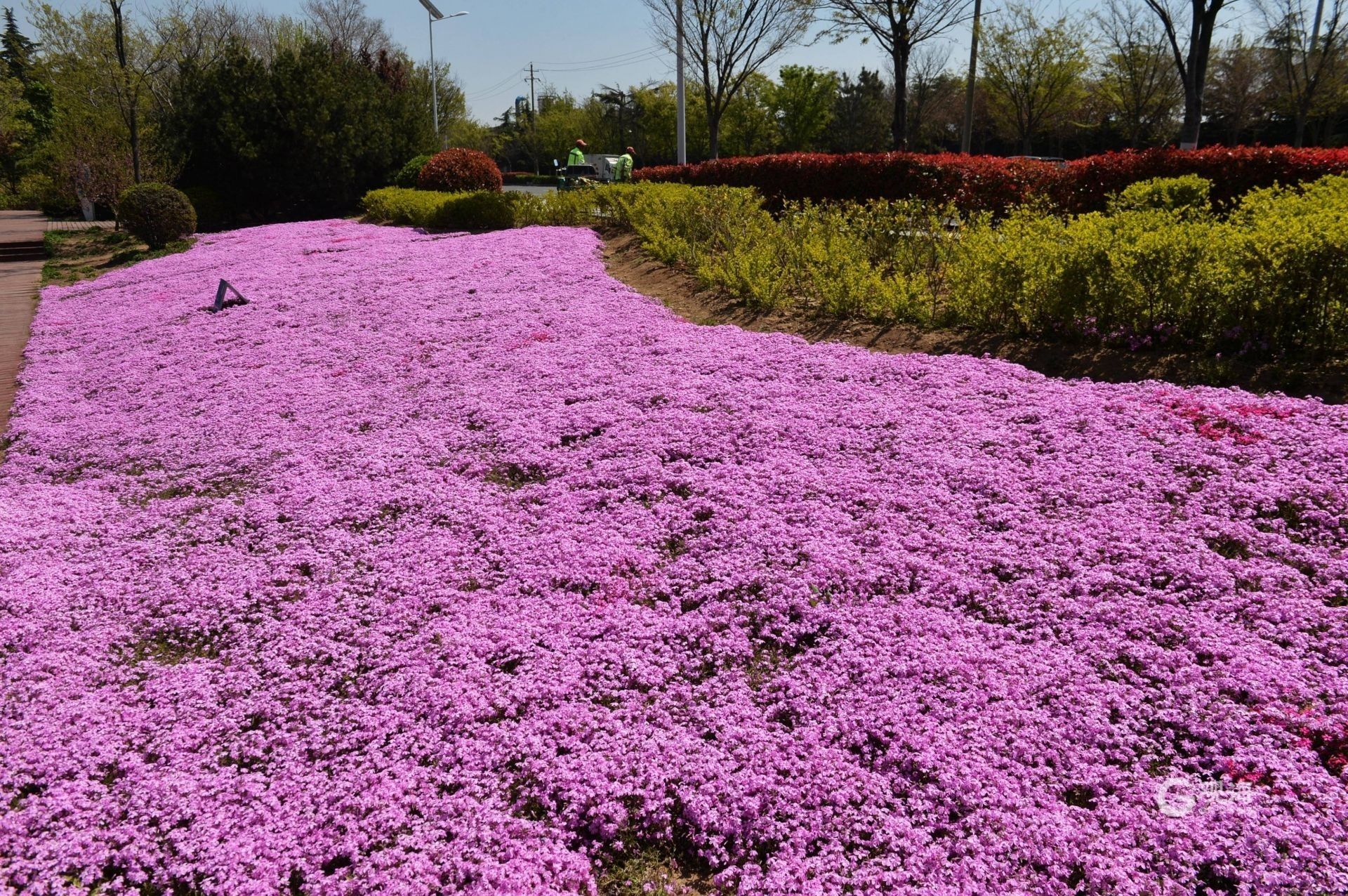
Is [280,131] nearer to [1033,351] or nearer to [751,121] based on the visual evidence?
[1033,351]

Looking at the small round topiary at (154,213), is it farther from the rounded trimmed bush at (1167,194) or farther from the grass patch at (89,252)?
the rounded trimmed bush at (1167,194)

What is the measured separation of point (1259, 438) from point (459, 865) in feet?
17.6

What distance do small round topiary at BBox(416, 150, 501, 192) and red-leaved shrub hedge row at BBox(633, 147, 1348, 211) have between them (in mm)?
7486

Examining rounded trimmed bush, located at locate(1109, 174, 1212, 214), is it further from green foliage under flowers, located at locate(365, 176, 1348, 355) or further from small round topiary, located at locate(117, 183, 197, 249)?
small round topiary, located at locate(117, 183, 197, 249)

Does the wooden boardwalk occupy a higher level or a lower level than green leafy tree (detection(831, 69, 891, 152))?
lower

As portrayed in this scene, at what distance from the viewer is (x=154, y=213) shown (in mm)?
19266

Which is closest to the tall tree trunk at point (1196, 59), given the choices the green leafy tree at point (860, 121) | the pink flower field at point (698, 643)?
the pink flower field at point (698, 643)

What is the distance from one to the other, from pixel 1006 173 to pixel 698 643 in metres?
15.0

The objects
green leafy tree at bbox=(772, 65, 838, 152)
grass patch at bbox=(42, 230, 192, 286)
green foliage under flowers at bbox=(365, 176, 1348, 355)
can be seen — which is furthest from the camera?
green leafy tree at bbox=(772, 65, 838, 152)

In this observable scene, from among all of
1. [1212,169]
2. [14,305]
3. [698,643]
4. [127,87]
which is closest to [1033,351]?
[698,643]

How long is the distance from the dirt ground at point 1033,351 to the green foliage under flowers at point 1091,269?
5.8 inches

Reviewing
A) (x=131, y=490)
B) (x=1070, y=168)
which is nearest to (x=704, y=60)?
(x=1070, y=168)

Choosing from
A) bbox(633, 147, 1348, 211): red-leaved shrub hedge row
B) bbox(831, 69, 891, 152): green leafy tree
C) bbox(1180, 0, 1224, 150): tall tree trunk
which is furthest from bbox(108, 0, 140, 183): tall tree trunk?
bbox(831, 69, 891, 152): green leafy tree

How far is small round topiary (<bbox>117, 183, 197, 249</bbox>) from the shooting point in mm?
19125
